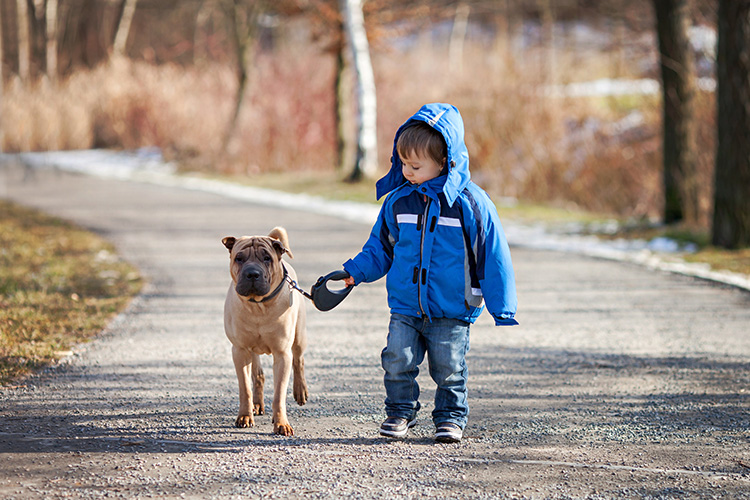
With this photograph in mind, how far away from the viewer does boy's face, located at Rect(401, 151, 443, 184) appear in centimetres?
428

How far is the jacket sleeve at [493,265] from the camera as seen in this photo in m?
4.23

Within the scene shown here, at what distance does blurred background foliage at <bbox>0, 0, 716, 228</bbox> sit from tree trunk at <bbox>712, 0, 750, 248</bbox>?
134 inches

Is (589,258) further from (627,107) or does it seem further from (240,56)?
(240,56)

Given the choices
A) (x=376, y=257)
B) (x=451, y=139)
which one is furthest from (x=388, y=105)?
(x=451, y=139)

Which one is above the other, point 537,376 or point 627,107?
point 627,107

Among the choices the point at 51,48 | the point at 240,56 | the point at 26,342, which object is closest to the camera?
the point at 26,342

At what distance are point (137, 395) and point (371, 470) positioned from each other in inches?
68.4

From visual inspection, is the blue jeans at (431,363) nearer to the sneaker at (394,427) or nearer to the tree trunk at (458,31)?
the sneaker at (394,427)

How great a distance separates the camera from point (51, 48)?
106ft

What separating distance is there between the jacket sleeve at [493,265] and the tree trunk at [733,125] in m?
7.32

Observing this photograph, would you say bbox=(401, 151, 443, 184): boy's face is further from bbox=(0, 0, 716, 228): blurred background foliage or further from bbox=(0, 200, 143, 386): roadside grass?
bbox=(0, 0, 716, 228): blurred background foliage

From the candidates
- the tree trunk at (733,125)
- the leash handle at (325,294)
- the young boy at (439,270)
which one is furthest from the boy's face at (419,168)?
the tree trunk at (733,125)

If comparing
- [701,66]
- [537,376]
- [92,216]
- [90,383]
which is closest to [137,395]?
[90,383]

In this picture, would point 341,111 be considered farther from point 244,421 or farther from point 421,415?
point 244,421
